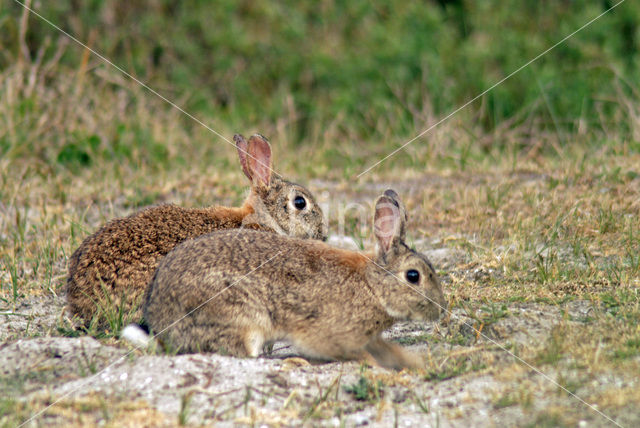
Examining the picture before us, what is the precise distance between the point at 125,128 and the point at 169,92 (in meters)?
2.11

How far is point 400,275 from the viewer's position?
4336 mm

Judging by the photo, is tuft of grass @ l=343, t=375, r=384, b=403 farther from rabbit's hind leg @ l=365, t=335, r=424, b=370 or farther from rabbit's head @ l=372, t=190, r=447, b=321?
rabbit's head @ l=372, t=190, r=447, b=321

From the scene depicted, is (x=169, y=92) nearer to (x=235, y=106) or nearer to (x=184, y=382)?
(x=235, y=106)

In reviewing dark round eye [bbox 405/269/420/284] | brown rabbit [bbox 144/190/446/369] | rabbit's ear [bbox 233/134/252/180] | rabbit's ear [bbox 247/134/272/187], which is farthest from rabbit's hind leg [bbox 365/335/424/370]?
rabbit's ear [bbox 233/134/252/180]

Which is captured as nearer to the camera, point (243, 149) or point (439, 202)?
point (243, 149)

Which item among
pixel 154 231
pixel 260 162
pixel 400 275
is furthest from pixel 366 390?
pixel 260 162

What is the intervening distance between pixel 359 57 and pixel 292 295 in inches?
264

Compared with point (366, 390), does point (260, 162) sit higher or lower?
higher

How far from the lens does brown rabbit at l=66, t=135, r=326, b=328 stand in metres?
4.55

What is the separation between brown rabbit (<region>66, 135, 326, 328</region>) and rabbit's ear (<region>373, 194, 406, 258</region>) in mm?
1355

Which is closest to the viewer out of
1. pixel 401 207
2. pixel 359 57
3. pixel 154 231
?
pixel 401 207

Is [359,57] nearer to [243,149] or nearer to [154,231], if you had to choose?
[243,149]

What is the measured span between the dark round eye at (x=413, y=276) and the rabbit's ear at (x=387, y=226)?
0.56 ft

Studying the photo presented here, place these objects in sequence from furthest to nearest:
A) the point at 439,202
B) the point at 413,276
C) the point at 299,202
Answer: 1. the point at 439,202
2. the point at 299,202
3. the point at 413,276
